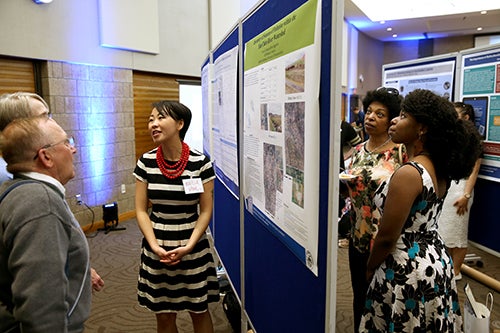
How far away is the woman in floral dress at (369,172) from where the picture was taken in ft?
6.13

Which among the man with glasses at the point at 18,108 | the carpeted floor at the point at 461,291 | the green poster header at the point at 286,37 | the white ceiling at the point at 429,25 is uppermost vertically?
the white ceiling at the point at 429,25

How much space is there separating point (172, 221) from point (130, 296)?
5.15 ft

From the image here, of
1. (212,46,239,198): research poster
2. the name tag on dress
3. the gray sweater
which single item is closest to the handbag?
(212,46,239,198): research poster

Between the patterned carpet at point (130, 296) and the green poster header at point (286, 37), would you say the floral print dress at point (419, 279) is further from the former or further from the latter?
the patterned carpet at point (130, 296)

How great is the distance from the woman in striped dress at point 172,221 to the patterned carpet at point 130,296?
793 millimetres

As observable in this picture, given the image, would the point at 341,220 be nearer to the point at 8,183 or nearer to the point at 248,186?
the point at 248,186

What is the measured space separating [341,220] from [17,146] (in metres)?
2.76

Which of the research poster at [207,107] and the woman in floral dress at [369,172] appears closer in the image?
the woman in floral dress at [369,172]

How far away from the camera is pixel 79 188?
15.5 feet

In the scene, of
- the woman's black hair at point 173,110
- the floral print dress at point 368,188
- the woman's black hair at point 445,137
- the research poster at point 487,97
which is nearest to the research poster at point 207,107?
the woman's black hair at point 173,110

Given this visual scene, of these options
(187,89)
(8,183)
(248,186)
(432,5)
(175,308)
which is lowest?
(175,308)

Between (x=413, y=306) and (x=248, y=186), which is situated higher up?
(x=248, y=186)

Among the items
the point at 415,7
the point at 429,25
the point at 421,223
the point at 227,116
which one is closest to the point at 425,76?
the point at 227,116

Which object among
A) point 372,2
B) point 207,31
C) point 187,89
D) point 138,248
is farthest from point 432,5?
point 138,248
